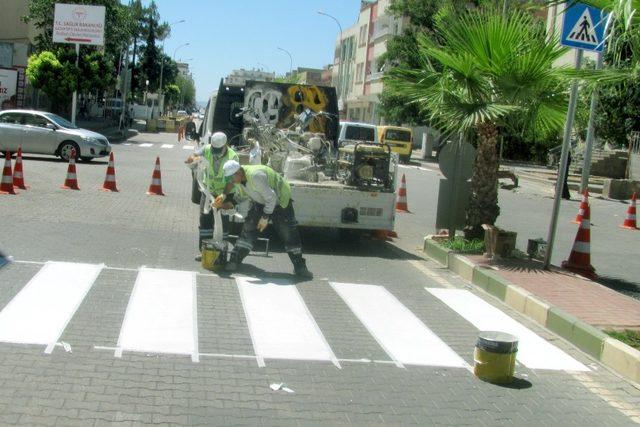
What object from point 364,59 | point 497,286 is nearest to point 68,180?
point 497,286

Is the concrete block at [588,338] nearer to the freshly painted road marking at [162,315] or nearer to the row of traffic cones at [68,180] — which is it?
the freshly painted road marking at [162,315]

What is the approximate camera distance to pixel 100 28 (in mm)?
43719

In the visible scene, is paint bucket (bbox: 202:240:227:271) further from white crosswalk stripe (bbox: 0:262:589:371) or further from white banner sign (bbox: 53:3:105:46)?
white banner sign (bbox: 53:3:105:46)

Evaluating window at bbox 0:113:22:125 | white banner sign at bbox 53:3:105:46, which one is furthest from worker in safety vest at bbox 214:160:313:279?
white banner sign at bbox 53:3:105:46

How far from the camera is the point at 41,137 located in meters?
25.8

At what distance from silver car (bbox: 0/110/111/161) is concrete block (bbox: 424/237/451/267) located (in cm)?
1519

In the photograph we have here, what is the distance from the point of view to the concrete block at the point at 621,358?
23.5 ft

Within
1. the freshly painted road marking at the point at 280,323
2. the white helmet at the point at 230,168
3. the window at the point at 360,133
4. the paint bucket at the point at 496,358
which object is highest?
the window at the point at 360,133

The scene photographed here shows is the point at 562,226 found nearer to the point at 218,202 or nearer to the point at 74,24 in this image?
the point at 218,202

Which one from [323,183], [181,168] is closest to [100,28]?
[181,168]

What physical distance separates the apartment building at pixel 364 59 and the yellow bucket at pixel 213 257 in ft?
171

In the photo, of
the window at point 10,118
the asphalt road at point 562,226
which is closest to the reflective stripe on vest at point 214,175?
the asphalt road at point 562,226

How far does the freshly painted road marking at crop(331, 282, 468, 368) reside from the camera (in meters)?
7.37

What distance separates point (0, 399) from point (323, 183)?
26.8ft
